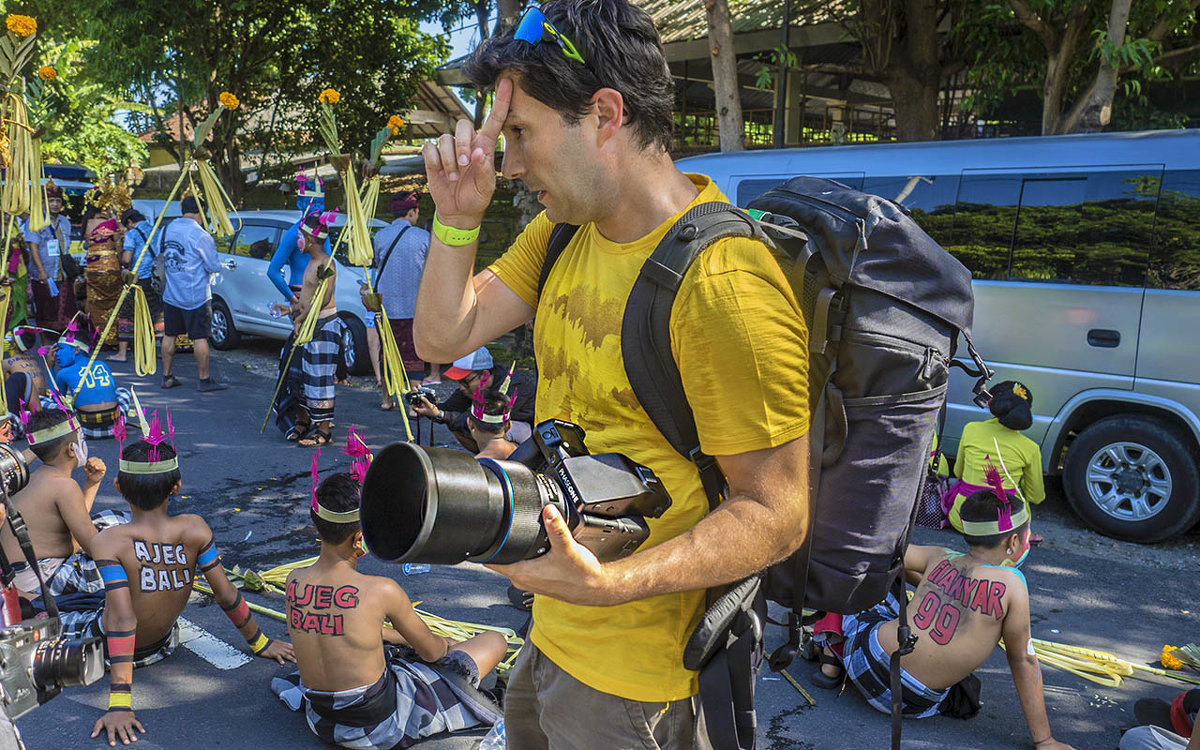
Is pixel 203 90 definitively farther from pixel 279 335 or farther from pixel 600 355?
pixel 600 355

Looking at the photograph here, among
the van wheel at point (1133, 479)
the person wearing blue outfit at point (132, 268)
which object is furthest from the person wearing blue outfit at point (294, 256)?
the van wheel at point (1133, 479)

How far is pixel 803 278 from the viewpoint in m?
1.53

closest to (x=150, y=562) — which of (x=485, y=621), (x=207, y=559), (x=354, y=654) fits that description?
(x=207, y=559)

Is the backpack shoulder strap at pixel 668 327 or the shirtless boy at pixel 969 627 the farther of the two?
the shirtless boy at pixel 969 627

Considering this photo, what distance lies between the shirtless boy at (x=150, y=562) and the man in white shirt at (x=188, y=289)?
5.30m

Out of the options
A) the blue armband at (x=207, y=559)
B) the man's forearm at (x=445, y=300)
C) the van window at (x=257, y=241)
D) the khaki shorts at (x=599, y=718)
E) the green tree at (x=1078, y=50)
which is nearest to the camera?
the khaki shorts at (x=599, y=718)

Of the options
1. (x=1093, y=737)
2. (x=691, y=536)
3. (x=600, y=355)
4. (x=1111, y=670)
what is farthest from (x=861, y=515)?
(x=1111, y=670)

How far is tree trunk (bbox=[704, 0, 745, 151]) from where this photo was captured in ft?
26.2

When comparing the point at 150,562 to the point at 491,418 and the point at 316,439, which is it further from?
the point at 316,439

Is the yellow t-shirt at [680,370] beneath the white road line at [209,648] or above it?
above

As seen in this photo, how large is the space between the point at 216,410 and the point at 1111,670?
676cm

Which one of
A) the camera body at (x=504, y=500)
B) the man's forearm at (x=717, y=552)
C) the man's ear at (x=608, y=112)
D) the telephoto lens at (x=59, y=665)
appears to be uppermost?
the man's ear at (x=608, y=112)

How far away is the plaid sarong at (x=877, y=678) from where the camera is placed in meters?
3.62

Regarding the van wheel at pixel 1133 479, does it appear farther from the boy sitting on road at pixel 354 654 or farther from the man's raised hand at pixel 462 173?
the man's raised hand at pixel 462 173
